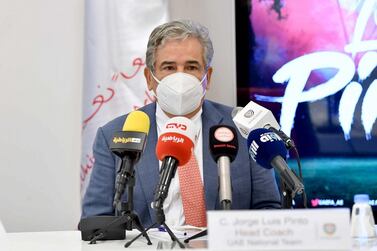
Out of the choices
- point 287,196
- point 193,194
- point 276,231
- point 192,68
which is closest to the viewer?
point 276,231

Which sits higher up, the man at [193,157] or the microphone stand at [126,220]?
the man at [193,157]

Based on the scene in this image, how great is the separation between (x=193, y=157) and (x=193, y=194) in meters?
0.15

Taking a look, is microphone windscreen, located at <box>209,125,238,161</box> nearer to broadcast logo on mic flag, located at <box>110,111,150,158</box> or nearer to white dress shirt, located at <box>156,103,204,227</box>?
broadcast logo on mic flag, located at <box>110,111,150,158</box>

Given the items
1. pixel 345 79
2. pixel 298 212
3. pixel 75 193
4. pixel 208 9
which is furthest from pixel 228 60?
pixel 298 212

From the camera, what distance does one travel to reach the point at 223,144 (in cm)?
130

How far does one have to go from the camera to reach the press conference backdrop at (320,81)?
117 inches

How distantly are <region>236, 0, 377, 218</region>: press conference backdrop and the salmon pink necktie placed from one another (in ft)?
3.16

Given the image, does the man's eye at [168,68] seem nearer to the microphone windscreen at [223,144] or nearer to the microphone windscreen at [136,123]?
the microphone windscreen at [136,123]

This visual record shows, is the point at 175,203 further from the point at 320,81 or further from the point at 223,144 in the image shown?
the point at 320,81

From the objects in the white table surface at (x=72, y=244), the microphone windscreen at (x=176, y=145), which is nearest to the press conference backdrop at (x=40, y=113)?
the white table surface at (x=72, y=244)

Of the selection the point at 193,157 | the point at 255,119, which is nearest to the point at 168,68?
the point at 193,157

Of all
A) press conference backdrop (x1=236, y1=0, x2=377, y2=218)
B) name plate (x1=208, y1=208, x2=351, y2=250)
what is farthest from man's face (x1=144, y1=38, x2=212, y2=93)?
name plate (x1=208, y1=208, x2=351, y2=250)

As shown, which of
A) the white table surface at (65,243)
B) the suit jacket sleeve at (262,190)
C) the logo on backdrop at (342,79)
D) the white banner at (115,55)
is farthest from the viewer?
the logo on backdrop at (342,79)

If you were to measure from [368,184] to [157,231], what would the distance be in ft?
5.36
